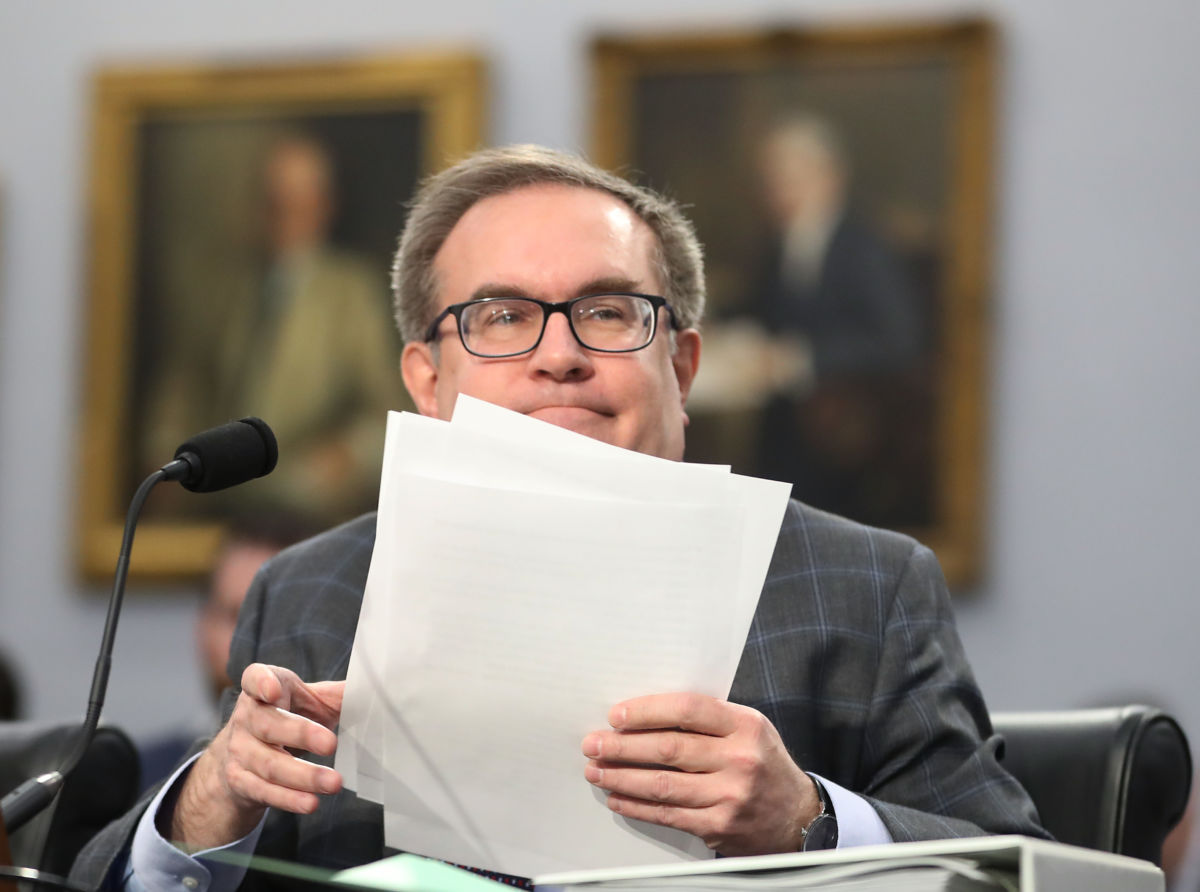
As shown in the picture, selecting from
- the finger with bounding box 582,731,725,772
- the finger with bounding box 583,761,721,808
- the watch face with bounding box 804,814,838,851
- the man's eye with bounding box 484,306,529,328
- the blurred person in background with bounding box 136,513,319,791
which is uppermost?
the man's eye with bounding box 484,306,529,328

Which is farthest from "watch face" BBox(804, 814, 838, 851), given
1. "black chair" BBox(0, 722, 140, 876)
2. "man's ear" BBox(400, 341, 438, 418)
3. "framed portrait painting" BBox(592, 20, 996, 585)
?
"framed portrait painting" BBox(592, 20, 996, 585)

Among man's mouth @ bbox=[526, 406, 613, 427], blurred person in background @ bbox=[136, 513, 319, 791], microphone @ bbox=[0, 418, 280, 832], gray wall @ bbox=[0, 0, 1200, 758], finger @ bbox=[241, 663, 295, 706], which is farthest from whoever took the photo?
gray wall @ bbox=[0, 0, 1200, 758]

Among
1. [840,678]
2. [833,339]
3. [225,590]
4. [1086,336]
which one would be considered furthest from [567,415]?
[1086,336]

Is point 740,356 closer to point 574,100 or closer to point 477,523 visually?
point 574,100

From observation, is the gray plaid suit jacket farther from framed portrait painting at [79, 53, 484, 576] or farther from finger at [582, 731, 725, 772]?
framed portrait painting at [79, 53, 484, 576]

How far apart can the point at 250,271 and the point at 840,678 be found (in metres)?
2.92

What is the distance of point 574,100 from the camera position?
4.08 meters

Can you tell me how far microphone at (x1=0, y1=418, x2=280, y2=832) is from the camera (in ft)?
4.09

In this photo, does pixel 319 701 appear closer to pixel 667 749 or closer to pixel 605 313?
pixel 667 749

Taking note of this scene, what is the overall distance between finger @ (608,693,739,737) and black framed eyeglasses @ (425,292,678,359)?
66cm

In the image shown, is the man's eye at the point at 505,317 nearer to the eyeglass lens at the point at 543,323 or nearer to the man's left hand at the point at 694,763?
the eyeglass lens at the point at 543,323

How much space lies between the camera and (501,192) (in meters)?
1.99

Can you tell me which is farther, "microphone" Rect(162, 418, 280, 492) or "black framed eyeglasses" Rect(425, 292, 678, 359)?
"black framed eyeglasses" Rect(425, 292, 678, 359)

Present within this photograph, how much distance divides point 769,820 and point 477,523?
404 mm
